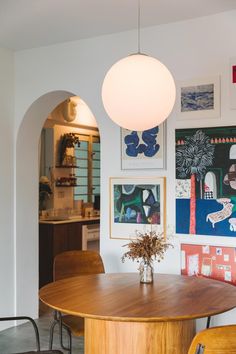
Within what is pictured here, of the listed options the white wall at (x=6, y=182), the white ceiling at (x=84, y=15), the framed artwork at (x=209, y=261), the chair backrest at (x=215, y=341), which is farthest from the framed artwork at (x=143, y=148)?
the chair backrest at (x=215, y=341)

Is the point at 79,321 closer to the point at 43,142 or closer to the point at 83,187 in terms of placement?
the point at 43,142

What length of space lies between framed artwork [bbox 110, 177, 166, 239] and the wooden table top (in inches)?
23.6

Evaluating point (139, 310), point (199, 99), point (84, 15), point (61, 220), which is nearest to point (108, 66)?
point (84, 15)

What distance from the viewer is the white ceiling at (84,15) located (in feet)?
10.2

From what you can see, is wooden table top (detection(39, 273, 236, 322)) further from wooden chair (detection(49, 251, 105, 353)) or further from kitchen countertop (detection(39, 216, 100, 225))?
kitchen countertop (detection(39, 216, 100, 225))

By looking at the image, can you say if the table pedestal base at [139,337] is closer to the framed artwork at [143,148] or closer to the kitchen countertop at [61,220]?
the framed artwork at [143,148]

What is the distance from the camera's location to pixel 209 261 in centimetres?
330

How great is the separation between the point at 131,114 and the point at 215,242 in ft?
4.37

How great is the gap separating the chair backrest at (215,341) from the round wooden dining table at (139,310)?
44 cm

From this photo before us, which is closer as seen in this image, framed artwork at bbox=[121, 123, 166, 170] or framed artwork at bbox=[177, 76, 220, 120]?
framed artwork at bbox=[177, 76, 220, 120]

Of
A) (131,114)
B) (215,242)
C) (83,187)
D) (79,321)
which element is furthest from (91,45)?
(83,187)

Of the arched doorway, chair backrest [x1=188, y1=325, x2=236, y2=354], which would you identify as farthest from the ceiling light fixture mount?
the arched doorway

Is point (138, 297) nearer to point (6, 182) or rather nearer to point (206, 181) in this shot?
point (206, 181)

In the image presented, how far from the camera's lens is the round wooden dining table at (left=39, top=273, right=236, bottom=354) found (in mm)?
2180
